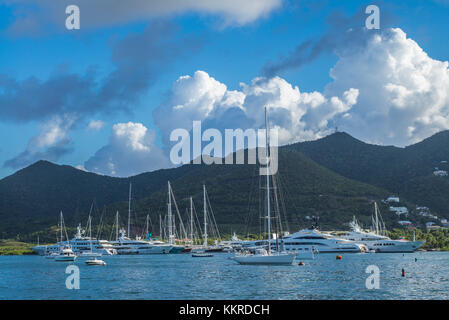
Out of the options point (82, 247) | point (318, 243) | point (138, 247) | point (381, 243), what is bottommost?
point (82, 247)

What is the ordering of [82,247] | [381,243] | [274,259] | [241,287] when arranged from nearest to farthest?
[241,287] < [274,259] < [381,243] < [82,247]

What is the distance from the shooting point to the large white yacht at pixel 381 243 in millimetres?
164250

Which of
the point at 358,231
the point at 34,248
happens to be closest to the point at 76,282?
the point at 358,231

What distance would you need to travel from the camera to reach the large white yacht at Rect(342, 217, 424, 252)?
16425 centimetres

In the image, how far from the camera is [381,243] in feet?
553

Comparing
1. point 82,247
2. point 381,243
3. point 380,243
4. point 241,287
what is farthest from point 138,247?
point 241,287

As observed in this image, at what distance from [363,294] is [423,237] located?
15551 centimetres

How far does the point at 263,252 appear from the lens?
89.2 m

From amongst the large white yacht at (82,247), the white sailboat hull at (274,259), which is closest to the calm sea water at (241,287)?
the white sailboat hull at (274,259)

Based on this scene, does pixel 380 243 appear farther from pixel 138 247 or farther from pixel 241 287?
pixel 241 287

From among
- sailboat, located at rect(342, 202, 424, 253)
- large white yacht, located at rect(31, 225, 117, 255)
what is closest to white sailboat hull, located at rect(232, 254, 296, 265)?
sailboat, located at rect(342, 202, 424, 253)
